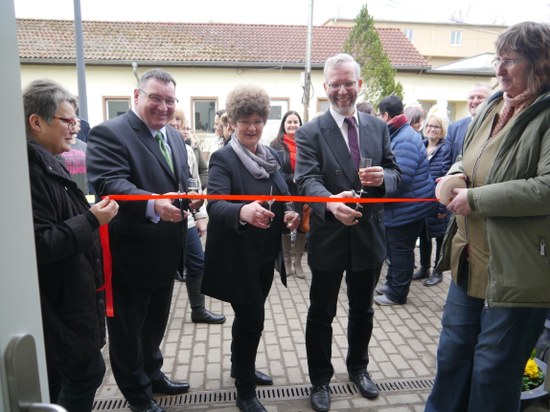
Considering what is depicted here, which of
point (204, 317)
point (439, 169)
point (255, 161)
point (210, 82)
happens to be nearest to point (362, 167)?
point (255, 161)

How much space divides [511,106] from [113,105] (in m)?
18.2

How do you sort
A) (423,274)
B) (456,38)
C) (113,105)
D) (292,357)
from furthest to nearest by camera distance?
(456,38)
(113,105)
(423,274)
(292,357)

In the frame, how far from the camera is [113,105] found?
59.7 ft

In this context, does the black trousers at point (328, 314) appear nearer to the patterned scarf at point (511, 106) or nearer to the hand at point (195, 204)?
the hand at point (195, 204)

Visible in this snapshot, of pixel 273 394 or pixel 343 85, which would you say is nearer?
pixel 343 85

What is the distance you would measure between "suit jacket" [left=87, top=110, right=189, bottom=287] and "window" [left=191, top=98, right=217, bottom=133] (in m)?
16.1

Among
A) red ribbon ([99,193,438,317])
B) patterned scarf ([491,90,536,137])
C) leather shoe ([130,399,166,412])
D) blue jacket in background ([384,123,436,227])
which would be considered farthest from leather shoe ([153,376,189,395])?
blue jacket in background ([384,123,436,227])

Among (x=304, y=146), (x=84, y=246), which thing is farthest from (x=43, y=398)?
(x=304, y=146)

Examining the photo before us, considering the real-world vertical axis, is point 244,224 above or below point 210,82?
below

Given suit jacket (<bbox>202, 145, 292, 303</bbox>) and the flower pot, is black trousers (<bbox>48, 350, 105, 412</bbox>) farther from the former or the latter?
the flower pot

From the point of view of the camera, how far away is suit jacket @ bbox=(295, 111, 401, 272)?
2963mm

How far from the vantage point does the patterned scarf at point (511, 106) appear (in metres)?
2.12

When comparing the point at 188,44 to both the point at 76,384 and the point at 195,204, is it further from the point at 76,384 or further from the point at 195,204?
the point at 76,384

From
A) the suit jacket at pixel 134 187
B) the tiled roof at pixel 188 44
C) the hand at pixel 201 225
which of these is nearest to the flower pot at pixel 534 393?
the suit jacket at pixel 134 187
